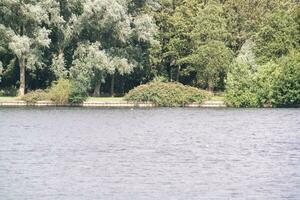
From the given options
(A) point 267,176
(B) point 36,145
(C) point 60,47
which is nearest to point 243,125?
(B) point 36,145

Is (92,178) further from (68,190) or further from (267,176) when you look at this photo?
(267,176)

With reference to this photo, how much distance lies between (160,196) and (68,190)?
3.28 meters

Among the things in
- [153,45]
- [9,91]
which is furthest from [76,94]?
[153,45]

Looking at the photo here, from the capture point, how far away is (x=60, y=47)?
82938 millimetres

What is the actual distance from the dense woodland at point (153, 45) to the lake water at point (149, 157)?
50.8ft

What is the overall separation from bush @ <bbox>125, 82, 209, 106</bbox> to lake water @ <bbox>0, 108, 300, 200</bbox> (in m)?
15.6

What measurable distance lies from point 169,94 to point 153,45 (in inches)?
422

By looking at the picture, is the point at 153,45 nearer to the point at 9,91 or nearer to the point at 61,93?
the point at 61,93

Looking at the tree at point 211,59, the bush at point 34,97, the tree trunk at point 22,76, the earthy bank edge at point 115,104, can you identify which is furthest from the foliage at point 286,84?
the tree trunk at point 22,76

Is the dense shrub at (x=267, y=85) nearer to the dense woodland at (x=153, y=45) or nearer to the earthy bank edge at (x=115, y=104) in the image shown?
the dense woodland at (x=153, y=45)

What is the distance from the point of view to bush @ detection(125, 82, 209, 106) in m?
76.4

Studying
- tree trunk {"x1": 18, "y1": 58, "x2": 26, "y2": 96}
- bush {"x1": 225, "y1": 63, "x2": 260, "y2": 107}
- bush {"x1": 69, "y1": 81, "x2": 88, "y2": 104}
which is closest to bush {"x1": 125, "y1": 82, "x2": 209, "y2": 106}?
bush {"x1": 225, "y1": 63, "x2": 260, "y2": 107}

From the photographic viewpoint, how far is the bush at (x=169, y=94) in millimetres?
76438

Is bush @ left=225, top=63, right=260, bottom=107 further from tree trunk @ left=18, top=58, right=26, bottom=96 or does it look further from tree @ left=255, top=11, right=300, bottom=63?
tree trunk @ left=18, top=58, right=26, bottom=96
